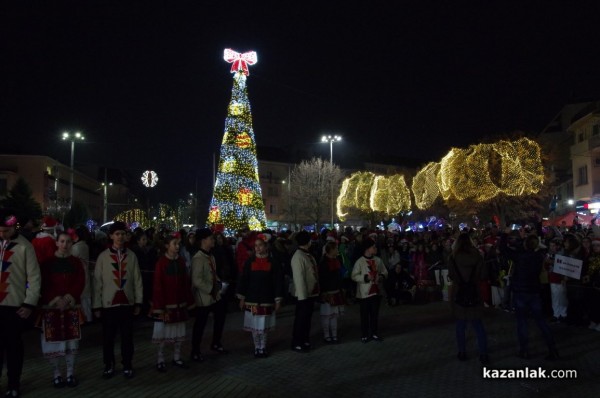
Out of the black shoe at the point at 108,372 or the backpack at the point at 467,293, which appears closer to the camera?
the black shoe at the point at 108,372

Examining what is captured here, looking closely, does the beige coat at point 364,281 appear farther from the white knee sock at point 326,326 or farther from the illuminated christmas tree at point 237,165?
the illuminated christmas tree at point 237,165

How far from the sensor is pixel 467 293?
7723 millimetres

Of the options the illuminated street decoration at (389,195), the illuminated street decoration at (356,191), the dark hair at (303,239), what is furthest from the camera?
the illuminated street decoration at (356,191)

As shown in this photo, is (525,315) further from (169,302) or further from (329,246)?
(169,302)

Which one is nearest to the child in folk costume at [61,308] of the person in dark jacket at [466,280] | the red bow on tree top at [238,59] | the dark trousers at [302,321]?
the dark trousers at [302,321]

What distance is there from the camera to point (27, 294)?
Answer: 6160mm

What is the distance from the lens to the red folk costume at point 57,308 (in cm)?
652

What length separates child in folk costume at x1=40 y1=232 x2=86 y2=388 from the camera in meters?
6.52

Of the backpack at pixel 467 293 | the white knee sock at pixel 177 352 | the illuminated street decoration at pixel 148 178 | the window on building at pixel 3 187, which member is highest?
the window on building at pixel 3 187

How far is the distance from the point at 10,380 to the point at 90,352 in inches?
95.1

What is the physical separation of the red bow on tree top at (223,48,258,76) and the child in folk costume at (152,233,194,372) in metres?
21.4

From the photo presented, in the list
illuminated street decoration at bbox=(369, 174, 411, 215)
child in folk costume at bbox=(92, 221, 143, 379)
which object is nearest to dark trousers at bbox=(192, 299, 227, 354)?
child in folk costume at bbox=(92, 221, 143, 379)

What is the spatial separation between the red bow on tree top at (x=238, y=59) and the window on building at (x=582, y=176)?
91.5 ft

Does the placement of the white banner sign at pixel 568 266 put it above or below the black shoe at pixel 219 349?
above
